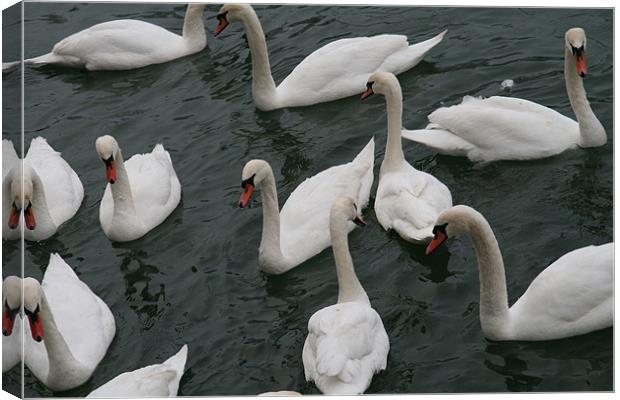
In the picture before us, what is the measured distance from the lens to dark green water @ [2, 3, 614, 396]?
8.91m

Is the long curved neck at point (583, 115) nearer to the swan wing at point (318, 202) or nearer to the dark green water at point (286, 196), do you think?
the dark green water at point (286, 196)

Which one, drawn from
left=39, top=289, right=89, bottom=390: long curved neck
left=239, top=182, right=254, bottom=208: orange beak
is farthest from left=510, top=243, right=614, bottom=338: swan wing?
left=39, top=289, right=89, bottom=390: long curved neck

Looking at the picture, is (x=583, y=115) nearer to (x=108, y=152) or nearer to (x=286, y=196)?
(x=286, y=196)

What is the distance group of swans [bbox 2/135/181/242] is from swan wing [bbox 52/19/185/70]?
0.88 meters

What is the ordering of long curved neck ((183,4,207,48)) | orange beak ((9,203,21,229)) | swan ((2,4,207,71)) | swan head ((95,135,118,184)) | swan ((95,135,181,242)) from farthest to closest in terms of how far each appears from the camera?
swan ((2,4,207,71)), long curved neck ((183,4,207,48)), swan ((95,135,181,242)), swan head ((95,135,118,184)), orange beak ((9,203,21,229))

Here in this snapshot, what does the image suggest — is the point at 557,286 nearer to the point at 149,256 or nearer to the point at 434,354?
the point at 434,354

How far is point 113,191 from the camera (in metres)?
10.5

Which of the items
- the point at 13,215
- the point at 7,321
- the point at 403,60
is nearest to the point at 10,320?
the point at 7,321

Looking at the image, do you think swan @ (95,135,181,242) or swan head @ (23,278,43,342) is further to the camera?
swan @ (95,135,181,242)

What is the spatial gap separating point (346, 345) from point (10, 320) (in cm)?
181

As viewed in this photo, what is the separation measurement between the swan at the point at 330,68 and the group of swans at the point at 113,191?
128 centimetres

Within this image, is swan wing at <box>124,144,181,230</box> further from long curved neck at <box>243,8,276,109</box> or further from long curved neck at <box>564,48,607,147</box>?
long curved neck at <box>564,48,607,147</box>

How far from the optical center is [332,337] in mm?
8648

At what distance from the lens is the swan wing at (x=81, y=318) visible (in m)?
9.10
